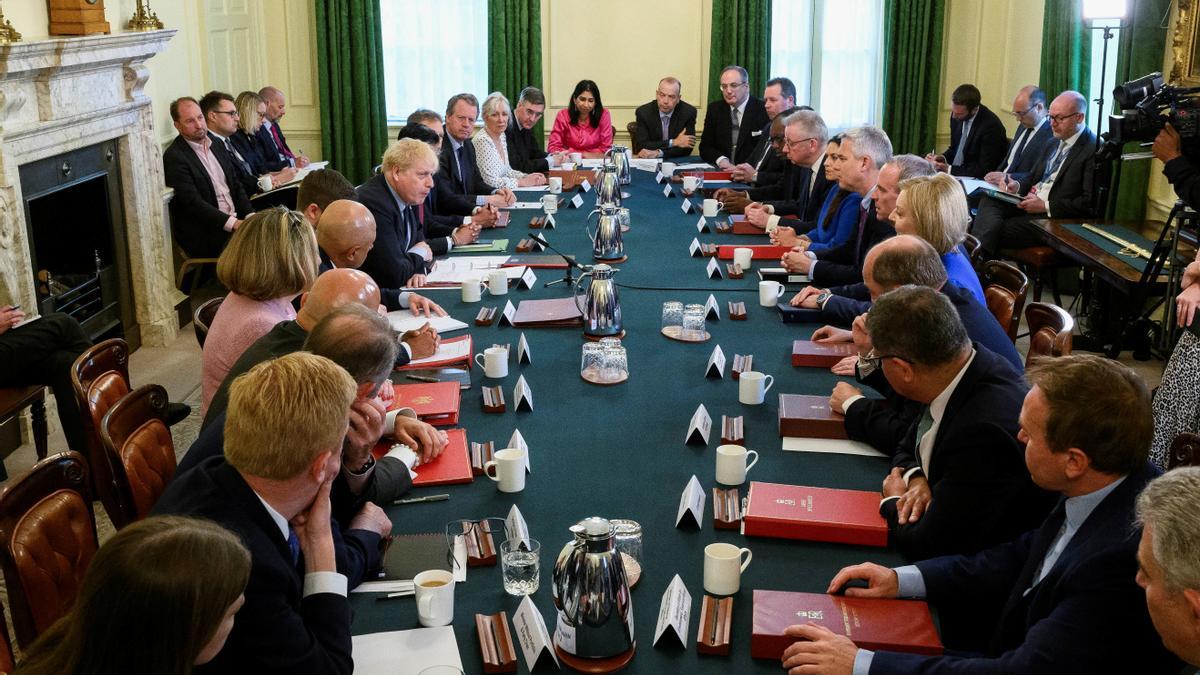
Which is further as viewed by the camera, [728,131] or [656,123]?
[656,123]

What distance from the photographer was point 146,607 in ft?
4.68

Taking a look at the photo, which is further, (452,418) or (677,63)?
(677,63)

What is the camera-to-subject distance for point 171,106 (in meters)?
6.86

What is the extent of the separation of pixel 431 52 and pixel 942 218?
6805 millimetres

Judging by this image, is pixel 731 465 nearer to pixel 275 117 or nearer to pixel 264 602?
pixel 264 602

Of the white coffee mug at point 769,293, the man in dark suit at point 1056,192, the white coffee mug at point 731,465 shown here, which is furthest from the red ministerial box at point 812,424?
the man in dark suit at point 1056,192

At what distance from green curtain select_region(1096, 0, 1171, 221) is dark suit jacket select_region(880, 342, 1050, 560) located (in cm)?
500

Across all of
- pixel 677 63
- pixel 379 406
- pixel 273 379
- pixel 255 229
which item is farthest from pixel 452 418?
pixel 677 63

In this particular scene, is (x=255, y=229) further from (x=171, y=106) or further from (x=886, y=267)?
(x=171, y=106)

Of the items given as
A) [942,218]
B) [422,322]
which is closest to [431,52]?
[422,322]

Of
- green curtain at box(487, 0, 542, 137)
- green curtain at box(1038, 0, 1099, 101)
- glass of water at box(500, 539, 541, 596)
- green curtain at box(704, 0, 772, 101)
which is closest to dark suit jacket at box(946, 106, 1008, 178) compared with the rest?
green curtain at box(1038, 0, 1099, 101)

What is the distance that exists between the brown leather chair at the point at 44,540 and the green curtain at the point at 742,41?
25.8 feet

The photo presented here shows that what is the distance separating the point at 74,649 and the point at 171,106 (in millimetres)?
6038

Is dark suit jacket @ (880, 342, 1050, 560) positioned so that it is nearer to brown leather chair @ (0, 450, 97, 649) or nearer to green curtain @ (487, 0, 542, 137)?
brown leather chair @ (0, 450, 97, 649)
